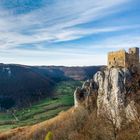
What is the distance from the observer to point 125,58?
94.6 m

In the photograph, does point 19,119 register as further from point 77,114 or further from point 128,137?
point 128,137

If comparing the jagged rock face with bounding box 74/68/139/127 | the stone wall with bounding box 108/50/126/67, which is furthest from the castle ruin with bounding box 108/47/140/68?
the jagged rock face with bounding box 74/68/139/127

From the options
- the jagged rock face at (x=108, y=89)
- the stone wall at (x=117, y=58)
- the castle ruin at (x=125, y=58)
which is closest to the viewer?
the jagged rock face at (x=108, y=89)

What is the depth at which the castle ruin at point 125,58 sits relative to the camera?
9400cm

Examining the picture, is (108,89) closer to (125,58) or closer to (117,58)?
(117,58)

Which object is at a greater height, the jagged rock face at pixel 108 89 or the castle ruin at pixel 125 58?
the castle ruin at pixel 125 58

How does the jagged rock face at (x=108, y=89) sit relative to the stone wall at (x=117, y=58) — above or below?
below

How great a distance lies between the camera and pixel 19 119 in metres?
173

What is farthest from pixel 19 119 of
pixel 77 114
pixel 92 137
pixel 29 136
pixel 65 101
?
pixel 92 137

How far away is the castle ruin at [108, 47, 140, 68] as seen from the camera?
308ft

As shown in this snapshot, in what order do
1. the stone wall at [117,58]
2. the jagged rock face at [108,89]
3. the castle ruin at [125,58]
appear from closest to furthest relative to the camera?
the jagged rock face at [108,89]
the castle ruin at [125,58]
the stone wall at [117,58]

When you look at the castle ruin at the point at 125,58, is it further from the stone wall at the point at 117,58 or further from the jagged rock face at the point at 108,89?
the jagged rock face at the point at 108,89

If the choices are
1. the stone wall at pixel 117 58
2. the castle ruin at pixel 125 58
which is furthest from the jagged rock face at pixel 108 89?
the castle ruin at pixel 125 58

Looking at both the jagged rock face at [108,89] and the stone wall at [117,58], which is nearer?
the jagged rock face at [108,89]
